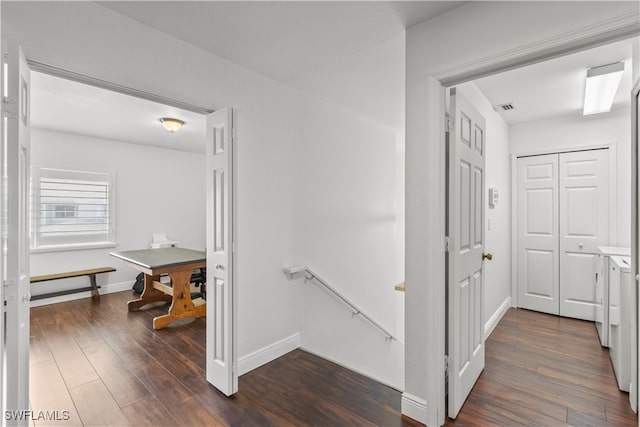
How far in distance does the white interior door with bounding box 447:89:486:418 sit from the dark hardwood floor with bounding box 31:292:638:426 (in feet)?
0.72

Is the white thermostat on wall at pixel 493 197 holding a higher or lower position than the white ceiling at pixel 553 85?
lower

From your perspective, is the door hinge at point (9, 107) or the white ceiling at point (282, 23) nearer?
the door hinge at point (9, 107)

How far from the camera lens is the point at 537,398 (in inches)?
83.4

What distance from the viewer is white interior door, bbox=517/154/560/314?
3830mm

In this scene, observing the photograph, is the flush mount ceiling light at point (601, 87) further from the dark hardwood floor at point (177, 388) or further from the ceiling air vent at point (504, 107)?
the dark hardwood floor at point (177, 388)

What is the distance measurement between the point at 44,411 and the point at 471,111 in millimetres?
3525

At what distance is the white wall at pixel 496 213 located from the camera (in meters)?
3.19

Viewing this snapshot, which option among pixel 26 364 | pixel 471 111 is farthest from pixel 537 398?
pixel 26 364

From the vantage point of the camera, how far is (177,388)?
90.5 inches

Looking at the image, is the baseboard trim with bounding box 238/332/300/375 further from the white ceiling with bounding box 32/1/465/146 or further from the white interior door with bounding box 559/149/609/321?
the white interior door with bounding box 559/149/609/321

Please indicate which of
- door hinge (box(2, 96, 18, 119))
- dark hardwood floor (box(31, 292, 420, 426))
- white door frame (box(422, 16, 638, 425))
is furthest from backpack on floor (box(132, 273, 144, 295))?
white door frame (box(422, 16, 638, 425))

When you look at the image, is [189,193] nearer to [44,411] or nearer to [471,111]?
[44,411]

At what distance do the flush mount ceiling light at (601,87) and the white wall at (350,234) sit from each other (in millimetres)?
2267

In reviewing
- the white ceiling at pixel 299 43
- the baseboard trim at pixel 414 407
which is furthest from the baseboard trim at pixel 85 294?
the baseboard trim at pixel 414 407
